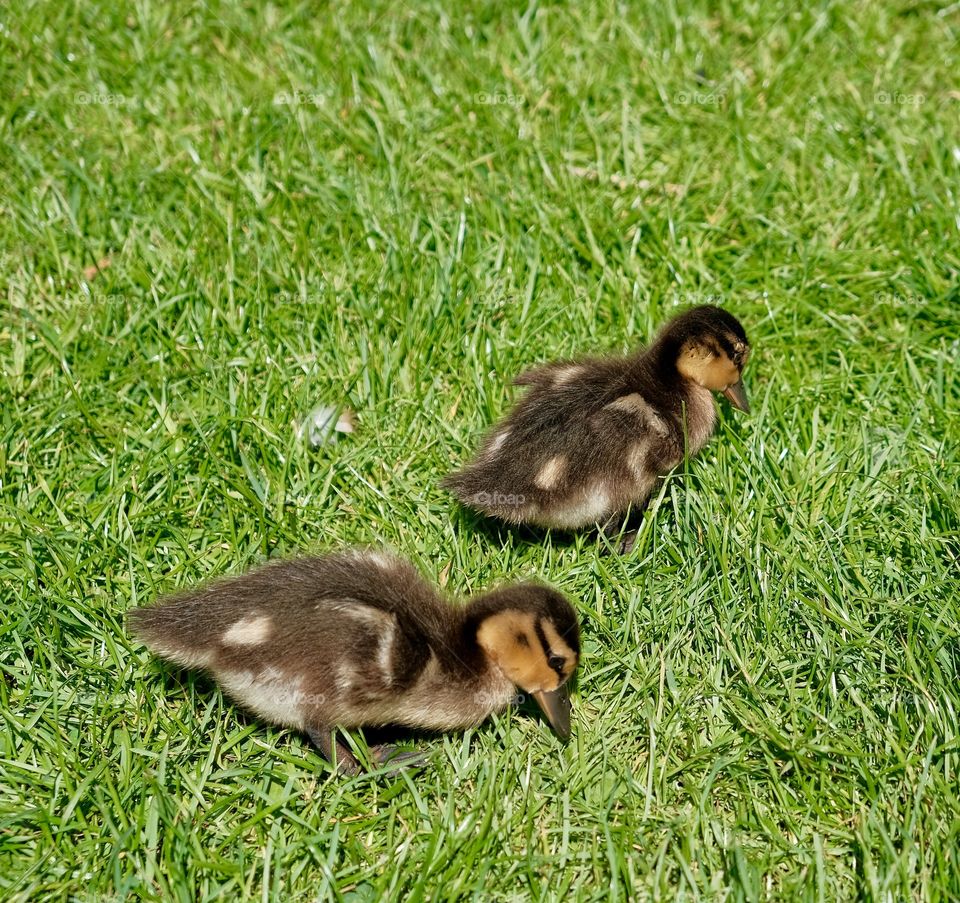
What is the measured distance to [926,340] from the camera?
3.91m

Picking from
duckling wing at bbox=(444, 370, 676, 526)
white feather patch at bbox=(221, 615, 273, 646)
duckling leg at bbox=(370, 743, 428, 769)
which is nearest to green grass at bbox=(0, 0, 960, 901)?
duckling leg at bbox=(370, 743, 428, 769)

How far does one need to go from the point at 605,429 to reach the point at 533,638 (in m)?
0.73

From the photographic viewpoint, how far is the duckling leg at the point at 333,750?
284 centimetres

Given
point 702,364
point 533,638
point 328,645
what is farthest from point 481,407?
point 328,645

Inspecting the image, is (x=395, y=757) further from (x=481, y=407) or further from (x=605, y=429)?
(x=481, y=407)

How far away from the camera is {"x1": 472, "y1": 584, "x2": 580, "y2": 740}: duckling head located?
2811 millimetres

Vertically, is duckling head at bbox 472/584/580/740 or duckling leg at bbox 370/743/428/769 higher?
duckling head at bbox 472/584/580/740

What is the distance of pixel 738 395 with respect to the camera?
11.5 ft

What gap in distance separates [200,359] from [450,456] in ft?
3.15

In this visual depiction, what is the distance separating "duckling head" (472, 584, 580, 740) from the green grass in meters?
0.20

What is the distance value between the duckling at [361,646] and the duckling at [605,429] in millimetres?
372

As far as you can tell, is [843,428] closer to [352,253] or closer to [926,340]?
[926,340]

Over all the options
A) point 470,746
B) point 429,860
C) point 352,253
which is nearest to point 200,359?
point 352,253

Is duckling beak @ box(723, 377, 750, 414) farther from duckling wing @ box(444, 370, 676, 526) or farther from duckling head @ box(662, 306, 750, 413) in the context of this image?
duckling wing @ box(444, 370, 676, 526)
